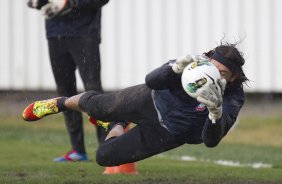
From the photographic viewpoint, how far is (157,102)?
7.61 metres

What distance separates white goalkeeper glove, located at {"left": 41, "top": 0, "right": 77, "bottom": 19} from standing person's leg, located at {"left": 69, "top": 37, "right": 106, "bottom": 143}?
1.28ft

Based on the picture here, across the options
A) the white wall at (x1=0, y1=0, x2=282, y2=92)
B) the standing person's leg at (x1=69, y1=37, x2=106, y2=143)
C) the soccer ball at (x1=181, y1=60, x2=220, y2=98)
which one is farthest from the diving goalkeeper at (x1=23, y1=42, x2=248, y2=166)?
the white wall at (x1=0, y1=0, x2=282, y2=92)

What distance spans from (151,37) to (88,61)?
22.8ft

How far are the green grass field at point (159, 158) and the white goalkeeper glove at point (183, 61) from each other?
2023mm

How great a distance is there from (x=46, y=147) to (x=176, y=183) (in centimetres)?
411

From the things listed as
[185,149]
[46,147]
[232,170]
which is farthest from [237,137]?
[232,170]

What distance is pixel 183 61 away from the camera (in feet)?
22.8

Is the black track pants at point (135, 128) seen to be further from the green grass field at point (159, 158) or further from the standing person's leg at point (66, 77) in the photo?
the standing person's leg at point (66, 77)

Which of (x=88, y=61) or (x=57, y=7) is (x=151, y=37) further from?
(x=57, y=7)

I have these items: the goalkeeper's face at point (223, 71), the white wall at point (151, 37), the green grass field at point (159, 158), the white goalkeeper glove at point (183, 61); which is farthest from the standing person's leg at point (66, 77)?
the white wall at point (151, 37)

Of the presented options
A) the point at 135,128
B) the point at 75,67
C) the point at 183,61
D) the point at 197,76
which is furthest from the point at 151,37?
the point at 197,76

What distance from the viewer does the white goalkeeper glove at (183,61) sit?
6.92 meters

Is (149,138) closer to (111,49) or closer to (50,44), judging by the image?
(50,44)

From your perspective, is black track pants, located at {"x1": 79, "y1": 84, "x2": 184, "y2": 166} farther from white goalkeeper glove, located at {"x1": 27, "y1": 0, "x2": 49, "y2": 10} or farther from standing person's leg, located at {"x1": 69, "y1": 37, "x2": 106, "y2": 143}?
white goalkeeper glove, located at {"x1": 27, "y1": 0, "x2": 49, "y2": 10}
